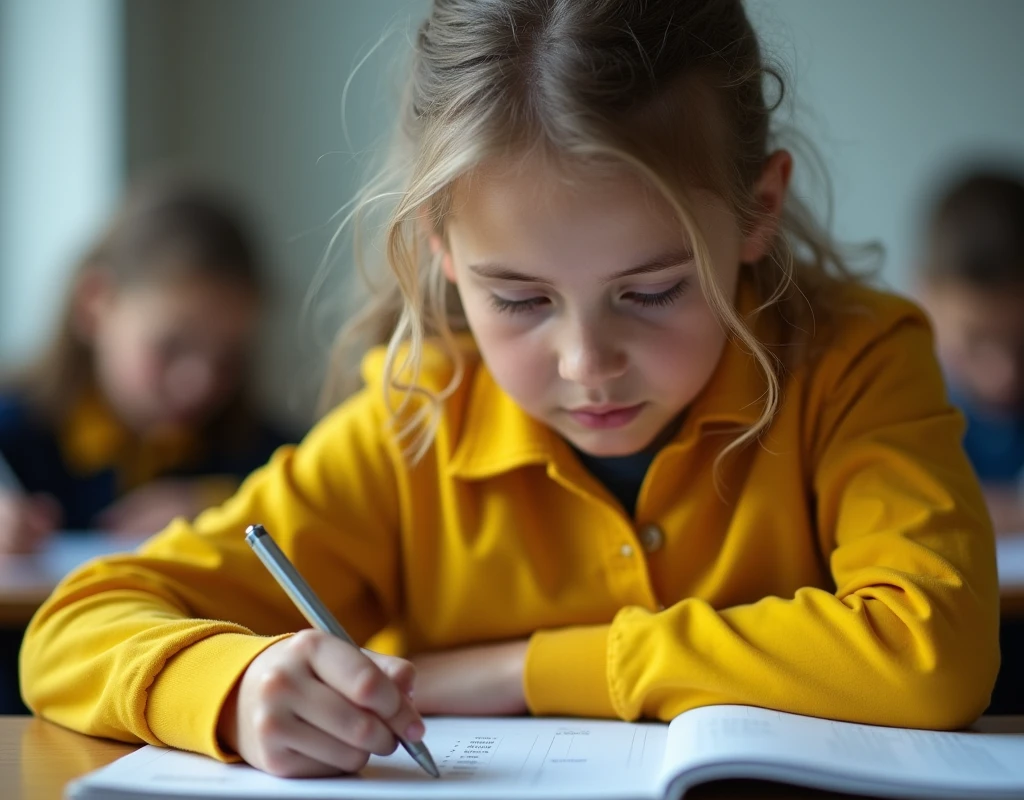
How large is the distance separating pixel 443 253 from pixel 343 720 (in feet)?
1.29

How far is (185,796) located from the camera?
26.1 inches

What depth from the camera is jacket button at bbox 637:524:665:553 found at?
0.98 m

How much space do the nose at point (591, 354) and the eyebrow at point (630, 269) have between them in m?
0.04

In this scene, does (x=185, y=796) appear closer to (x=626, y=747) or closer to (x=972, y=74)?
(x=626, y=747)

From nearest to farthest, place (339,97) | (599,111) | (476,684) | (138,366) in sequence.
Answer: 1. (599,111)
2. (476,684)
3. (138,366)
4. (339,97)

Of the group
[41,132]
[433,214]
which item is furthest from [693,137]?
[41,132]

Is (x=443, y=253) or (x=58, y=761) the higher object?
(x=443, y=253)

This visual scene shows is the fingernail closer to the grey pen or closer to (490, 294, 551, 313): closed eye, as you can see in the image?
the grey pen

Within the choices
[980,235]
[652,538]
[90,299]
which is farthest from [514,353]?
[980,235]

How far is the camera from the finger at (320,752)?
27.7 inches

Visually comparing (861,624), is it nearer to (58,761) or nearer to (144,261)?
(58,761)

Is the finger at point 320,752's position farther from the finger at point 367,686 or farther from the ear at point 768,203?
the ear at point 768,203

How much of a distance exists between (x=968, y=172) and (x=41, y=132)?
1883 mm

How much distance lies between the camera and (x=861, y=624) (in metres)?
0.81
